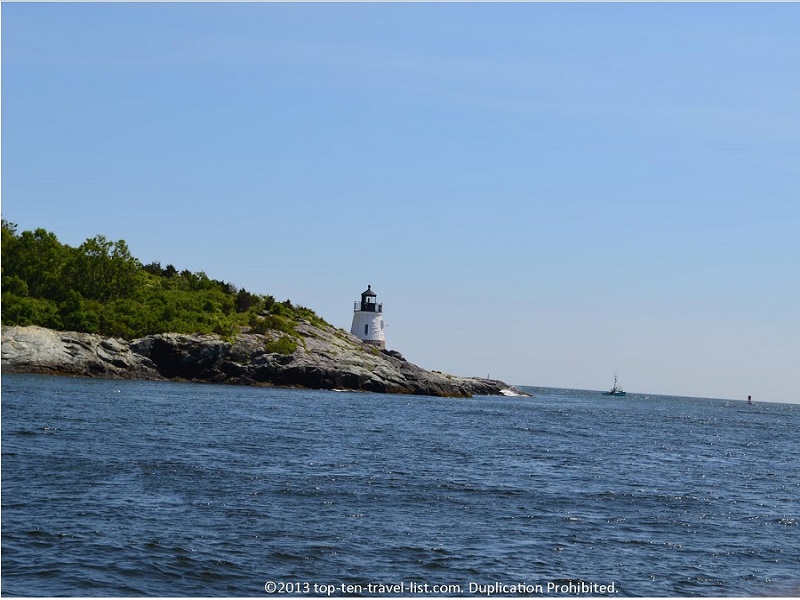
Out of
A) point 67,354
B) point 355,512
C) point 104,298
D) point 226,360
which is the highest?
point 104,298

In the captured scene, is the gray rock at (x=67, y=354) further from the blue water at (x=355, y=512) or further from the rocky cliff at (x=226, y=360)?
the blue water at (x=355, y=512)

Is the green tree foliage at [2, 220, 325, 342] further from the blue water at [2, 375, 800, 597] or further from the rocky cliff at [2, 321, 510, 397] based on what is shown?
the blue water at [2, 375, 800, 597]

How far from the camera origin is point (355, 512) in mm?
28000

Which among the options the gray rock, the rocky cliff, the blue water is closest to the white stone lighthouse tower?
the rocky cliff

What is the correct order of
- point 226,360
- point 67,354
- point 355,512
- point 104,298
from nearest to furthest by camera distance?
1. point 355,512
2. point 67,354
3. point 226,360
4. point 104,298

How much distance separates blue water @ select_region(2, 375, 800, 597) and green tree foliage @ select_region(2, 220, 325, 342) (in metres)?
39.7

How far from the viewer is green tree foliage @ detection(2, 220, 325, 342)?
91.8 metres

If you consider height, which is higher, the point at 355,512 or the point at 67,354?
the point at 67,354

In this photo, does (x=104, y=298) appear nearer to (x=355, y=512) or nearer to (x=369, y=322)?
(x=369, y=322)

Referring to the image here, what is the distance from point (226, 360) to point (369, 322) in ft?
111

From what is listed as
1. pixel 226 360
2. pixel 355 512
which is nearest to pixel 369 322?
pixel 226 360

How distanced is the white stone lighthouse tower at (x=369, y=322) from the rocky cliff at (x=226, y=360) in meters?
5.17

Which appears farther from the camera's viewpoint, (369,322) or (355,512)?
(369,322)

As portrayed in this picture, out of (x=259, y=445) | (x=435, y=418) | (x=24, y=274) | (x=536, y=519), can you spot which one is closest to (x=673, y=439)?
(x=435, y=418)
